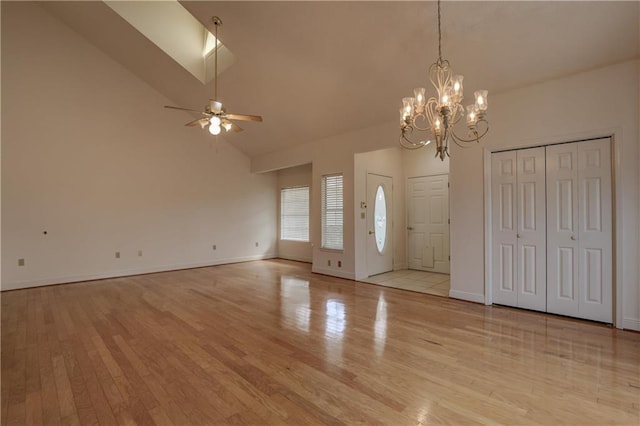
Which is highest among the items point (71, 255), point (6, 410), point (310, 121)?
point (310, 121)

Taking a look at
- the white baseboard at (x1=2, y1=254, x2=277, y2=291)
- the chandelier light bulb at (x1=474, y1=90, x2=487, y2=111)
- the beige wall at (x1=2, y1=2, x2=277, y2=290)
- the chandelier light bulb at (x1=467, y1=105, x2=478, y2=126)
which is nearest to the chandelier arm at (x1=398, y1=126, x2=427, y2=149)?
the chandelier light bulb at (x1=467, y1=105, x2=478, y2=126)

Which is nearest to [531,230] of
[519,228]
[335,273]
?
[519,228]

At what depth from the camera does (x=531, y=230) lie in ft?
12.6

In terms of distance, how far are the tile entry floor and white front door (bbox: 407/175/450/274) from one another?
33cm

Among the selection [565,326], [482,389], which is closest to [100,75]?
[482,389]

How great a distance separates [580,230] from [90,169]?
26.7 ft

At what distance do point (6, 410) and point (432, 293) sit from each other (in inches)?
187

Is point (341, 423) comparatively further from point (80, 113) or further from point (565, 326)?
point (80, 113)

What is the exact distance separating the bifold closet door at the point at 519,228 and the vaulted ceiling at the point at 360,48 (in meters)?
1.04

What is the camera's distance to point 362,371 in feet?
7.75

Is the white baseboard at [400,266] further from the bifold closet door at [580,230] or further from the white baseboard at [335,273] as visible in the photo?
the bifold closet door at [580,230]

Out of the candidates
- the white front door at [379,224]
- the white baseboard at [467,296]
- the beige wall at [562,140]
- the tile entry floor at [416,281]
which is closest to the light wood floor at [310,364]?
the white baseboard at [467,296]

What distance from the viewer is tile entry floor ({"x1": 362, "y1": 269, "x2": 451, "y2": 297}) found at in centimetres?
495

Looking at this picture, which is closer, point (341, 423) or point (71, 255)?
point (341, 423)
